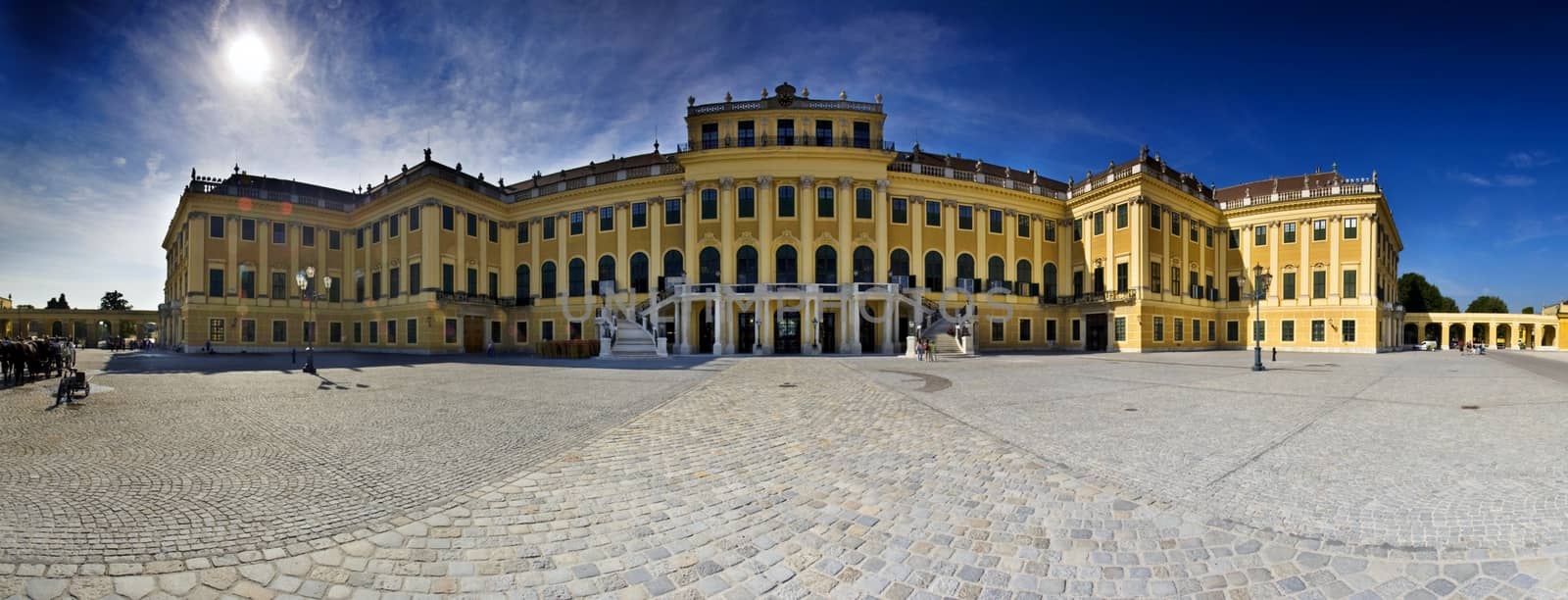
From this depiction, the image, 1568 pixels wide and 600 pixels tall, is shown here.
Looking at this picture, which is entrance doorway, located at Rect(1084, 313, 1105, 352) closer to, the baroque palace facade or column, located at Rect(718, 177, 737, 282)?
the baroque palace facade

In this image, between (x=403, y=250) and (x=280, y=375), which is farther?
(x=403, y=250)

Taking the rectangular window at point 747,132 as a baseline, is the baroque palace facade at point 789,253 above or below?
below

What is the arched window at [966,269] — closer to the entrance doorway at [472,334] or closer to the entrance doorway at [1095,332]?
the entrance doorway at [1095,332]

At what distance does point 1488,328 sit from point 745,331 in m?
81.6

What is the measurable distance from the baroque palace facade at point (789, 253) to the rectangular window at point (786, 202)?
88 mm

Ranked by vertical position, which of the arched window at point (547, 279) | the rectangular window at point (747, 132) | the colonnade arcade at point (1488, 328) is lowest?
the colonnade arcade at point (1488, 328)

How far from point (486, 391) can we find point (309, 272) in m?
15.6

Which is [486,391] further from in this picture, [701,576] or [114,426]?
[701,576]

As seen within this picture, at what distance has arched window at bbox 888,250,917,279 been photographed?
1511 inches

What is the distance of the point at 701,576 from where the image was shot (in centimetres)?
359

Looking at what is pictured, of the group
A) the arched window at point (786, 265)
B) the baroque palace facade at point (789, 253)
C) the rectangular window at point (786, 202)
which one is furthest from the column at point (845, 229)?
the arched window at point (786, 265)

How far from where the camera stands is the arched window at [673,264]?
127ft

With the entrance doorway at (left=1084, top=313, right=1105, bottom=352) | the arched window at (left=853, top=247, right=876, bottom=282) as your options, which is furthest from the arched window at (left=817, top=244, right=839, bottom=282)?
the entrance doorway at (left=1084, top=313, right=1105, bottom=352)

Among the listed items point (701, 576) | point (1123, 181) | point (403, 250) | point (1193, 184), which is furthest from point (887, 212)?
point (701, 576)
